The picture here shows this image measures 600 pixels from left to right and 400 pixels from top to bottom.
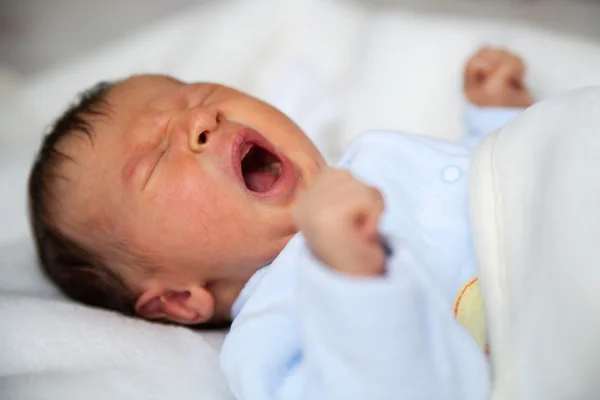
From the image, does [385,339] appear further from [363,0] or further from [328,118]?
[363,0]

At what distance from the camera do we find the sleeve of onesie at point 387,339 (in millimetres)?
570

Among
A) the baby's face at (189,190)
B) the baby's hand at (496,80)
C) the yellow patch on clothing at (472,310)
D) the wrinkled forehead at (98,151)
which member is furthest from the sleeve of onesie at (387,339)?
the baby's hand at (496,80)

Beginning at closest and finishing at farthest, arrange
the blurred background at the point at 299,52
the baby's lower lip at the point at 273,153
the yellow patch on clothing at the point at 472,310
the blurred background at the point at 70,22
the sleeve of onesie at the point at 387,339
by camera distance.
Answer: the sleeve of onesie at the point at 387,339
the yellow patch on clothing at the point at 472,310
the baby's lower lip at the point at 273,153
the blurred background at the point at 299,52
the blurred background at the point at 70,22

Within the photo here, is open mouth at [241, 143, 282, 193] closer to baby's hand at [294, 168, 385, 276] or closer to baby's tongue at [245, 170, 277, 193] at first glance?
baby's tongue at [245, 170, 277, 193]

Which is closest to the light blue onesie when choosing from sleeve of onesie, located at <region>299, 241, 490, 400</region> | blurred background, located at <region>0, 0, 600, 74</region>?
sleeve of onesie, located at <region>299, 241, 490, 400</region>

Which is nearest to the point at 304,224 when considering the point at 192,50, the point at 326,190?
the point at 326,190

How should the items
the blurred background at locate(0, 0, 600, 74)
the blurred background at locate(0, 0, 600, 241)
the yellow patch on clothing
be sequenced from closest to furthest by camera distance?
the yellow patch on clothing
the blurred background at locate(0, 0, 600, 241)
the blurred background at locate(0, 0, 600, 74)

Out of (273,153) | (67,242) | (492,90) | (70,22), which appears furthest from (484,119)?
(70,22)

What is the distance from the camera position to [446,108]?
1144 mm

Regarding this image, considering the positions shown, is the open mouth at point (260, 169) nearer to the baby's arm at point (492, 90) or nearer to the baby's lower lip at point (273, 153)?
the baby's lower lip at point (273, 153)

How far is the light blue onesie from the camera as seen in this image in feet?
1.89

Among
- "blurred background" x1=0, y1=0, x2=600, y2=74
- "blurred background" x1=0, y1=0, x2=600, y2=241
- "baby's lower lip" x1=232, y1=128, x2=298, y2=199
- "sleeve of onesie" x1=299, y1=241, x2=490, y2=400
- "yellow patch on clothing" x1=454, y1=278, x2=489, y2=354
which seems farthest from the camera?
"blurred background" x1=0, y1=0, x2=600, y2=74

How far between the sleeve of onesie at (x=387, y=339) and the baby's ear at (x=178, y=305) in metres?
0.28

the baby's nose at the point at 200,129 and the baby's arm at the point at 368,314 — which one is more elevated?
the baby's nose at the point at 200,129
